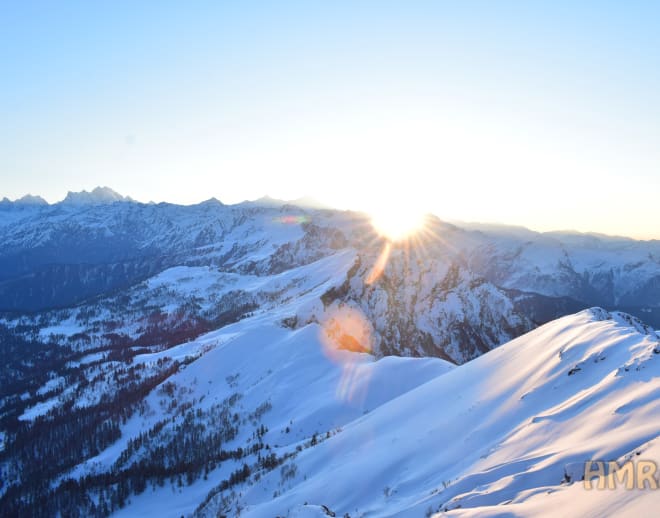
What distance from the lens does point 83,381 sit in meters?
193

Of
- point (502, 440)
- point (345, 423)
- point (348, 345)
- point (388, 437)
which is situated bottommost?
point (348, 345)

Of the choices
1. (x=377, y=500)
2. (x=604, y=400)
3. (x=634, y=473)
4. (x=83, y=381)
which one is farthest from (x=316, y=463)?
(x=83, y=381)

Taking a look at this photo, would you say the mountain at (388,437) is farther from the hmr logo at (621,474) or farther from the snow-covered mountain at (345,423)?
the hmr logo at (621,474)

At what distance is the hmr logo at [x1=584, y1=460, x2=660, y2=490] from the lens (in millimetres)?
12961

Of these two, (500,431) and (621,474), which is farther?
(500,431)

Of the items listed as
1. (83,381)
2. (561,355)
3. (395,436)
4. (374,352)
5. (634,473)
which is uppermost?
(634,473)

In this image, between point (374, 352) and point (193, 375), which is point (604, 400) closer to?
point (193, 375)

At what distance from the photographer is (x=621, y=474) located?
14.0 meters

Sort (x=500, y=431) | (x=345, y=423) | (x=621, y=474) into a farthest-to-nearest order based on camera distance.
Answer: (x=345, y=423), (x=500, y=431), (x=621, y=474)

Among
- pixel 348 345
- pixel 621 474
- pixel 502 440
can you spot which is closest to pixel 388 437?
pixel 502 440

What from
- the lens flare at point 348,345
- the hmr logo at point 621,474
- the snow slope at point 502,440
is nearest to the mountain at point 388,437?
the snow slope at point 502,440

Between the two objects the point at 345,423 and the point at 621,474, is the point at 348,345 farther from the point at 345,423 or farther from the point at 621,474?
the point at 621,474

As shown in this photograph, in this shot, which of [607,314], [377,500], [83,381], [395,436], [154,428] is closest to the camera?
[377,500]

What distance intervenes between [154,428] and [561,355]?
105700 mm
